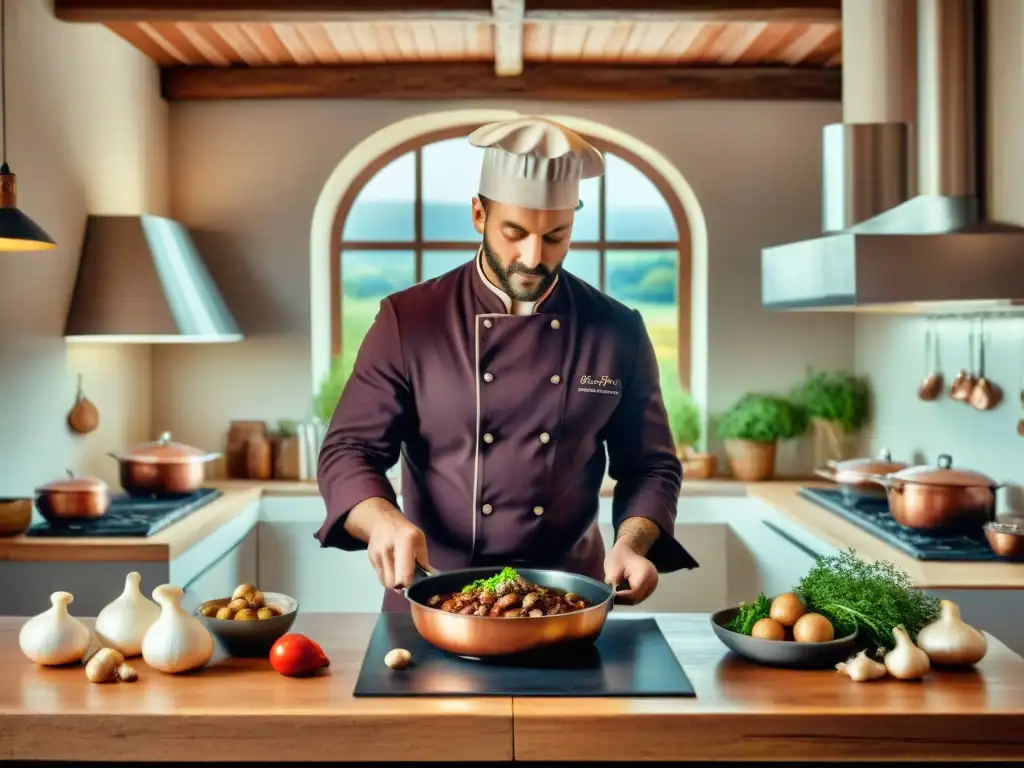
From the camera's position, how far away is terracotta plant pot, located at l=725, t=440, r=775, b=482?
4766 millimetres

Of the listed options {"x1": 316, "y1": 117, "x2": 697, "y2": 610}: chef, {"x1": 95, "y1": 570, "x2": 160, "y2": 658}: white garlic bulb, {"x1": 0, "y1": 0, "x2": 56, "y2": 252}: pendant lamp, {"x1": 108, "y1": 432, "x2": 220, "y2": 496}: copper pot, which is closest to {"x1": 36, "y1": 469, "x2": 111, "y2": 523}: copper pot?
{"x1": 108, "y1": 432, "x2": 220, "y2": 496}: copper pot

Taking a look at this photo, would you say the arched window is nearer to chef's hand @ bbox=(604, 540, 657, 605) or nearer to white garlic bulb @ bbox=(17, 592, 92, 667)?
chef's hand @ bbox=(604, 540, 657, 605)

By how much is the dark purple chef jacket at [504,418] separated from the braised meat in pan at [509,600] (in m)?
0.46

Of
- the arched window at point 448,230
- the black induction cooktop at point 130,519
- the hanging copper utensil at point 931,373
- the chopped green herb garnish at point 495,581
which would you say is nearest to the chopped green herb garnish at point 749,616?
the chopped green herb garnish at point 495,581

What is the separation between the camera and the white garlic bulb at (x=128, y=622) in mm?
1785

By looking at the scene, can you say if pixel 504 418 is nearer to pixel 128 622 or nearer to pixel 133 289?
pixel 128 622

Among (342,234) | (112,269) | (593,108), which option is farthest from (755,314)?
(112,269)

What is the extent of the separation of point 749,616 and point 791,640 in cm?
8

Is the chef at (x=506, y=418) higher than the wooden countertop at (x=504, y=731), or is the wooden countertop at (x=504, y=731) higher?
the chef at (x=506, y=418)

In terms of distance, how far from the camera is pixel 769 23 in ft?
13.2

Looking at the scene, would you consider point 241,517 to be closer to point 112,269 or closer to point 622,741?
point 112,269

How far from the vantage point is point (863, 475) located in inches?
151

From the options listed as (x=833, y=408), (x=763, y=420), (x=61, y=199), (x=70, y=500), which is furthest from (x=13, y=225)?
(x=833, y=408)

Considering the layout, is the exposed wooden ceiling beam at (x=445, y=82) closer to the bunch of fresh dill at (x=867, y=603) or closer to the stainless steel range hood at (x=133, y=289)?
the stainless steel range hood at (x=133, y=289)
